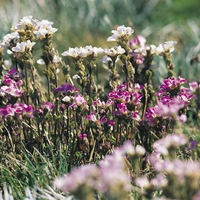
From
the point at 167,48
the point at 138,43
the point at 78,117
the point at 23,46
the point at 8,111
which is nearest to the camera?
the point at 8,111

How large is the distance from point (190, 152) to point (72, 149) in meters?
0.58

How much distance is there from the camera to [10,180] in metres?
2.31

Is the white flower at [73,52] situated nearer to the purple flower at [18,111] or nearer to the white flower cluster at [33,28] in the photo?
the white flower cluster at [33,28]

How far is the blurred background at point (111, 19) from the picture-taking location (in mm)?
5180

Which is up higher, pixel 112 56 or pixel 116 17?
pixel 116 17

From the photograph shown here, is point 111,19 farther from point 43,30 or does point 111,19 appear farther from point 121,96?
point 121,96

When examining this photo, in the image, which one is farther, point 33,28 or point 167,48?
point 167,48

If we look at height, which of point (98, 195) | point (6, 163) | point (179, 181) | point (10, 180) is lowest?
point (179, 181)

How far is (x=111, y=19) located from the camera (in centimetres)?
630

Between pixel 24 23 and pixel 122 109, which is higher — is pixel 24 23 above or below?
above

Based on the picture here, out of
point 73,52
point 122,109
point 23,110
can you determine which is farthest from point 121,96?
point 23,110

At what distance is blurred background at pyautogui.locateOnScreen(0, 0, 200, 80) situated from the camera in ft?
17.0

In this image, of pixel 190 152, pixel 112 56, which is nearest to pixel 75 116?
pixel 112 56

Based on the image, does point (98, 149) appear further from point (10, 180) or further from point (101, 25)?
point (101, 25)
